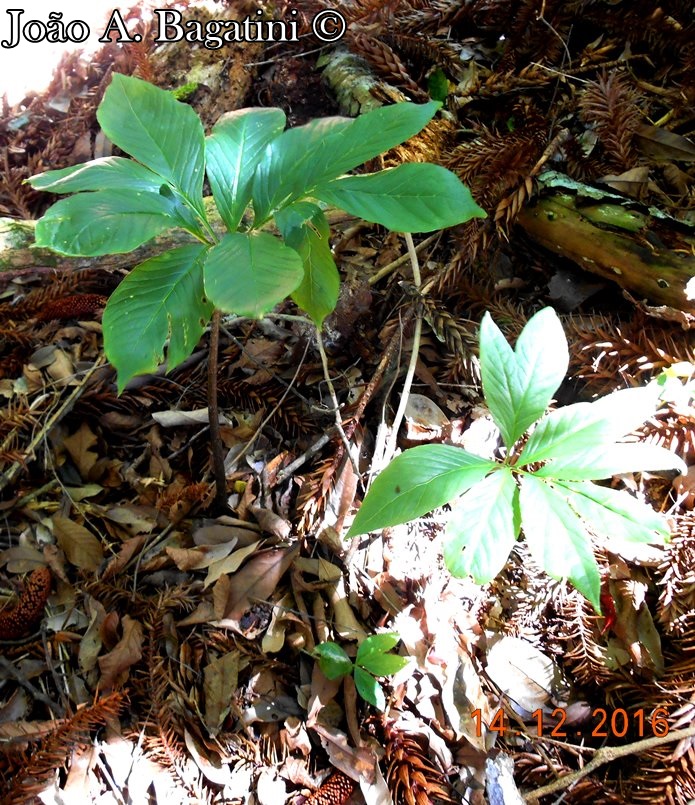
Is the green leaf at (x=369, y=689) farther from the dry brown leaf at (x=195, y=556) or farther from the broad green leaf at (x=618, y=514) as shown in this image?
the broad green leaf at (x=618, y=514)

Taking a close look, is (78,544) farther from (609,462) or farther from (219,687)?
(609,462)

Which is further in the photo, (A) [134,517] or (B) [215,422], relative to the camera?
(A) [134,517]

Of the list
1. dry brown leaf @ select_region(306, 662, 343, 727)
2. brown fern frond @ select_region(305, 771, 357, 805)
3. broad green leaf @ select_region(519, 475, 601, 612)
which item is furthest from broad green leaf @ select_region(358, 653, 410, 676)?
broad green leaf @ select_region(519, 475, 601, 612)

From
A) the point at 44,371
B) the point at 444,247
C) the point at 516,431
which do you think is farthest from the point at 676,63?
the point at 44,371

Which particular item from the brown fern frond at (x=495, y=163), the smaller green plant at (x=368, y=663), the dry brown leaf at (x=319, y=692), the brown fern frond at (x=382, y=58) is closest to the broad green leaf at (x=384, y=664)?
the smaller green plant at (x=368, y=663)

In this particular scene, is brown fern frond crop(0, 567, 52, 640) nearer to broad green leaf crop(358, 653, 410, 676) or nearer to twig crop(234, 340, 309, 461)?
twig crop(234, 340, 309, 461)

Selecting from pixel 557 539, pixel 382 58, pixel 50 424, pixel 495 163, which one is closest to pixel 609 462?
pixel 557 539
